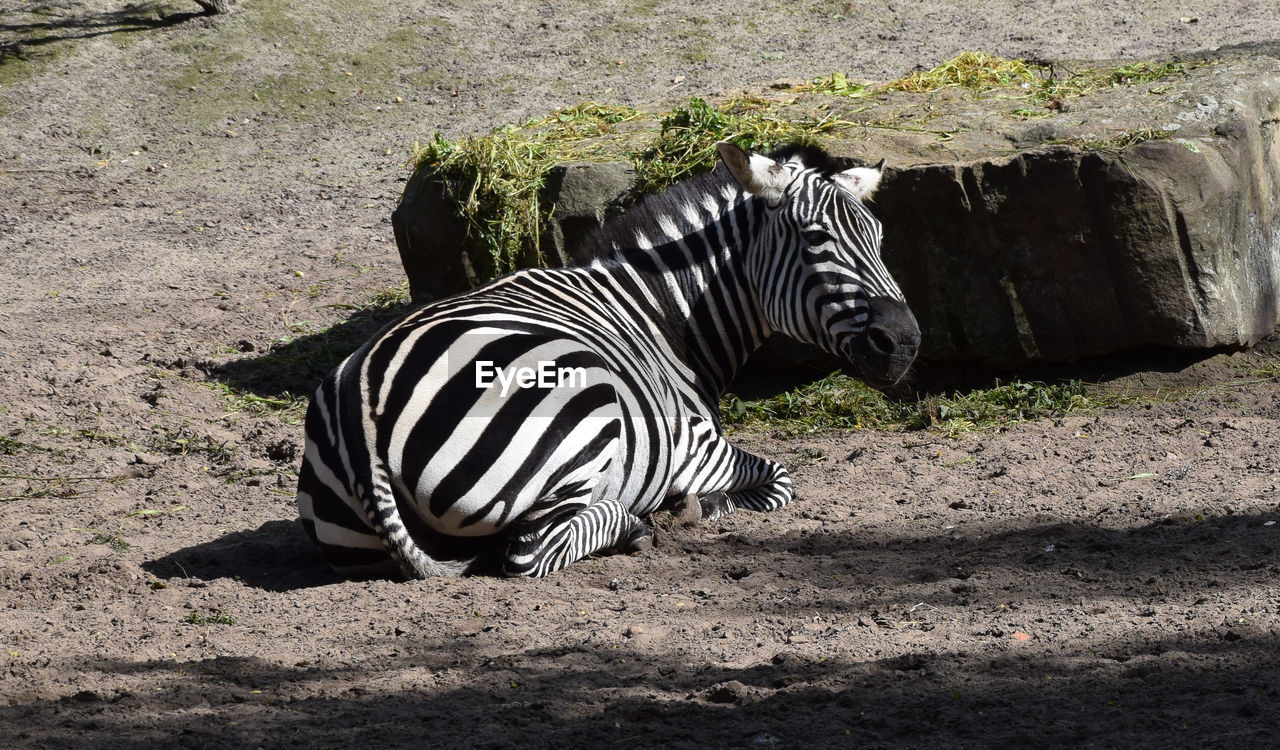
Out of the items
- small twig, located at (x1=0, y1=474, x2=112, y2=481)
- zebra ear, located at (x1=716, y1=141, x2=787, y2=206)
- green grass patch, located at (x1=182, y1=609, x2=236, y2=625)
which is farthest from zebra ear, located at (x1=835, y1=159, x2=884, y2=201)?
small twig, located at (x1=0, y1=474, x2=112, y2=481)

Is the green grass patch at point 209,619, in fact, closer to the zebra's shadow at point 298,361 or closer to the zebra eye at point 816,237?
the zebra eye at point 816,237

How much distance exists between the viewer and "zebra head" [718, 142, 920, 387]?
4.99 meters

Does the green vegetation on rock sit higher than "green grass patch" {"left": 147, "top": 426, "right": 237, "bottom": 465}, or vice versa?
the green vegetation on rock

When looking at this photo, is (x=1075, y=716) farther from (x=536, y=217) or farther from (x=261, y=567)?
(x=536, y=217)

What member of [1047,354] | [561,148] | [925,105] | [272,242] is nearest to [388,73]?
[272,242]

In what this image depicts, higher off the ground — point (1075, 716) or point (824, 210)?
point (824, 210)

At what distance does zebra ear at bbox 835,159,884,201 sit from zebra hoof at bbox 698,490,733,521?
149 cm

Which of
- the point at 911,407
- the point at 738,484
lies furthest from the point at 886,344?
the point at 911,407

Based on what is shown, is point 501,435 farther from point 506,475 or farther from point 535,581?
point 535,581

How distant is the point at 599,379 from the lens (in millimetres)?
4699

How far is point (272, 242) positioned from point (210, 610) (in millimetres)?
6351

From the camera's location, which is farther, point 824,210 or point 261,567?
point 824,210

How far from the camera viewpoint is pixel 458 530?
4430mm

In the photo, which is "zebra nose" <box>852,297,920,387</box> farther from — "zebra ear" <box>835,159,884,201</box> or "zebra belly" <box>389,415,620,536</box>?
"zebra belly" <box>389,415,620,536</box>
